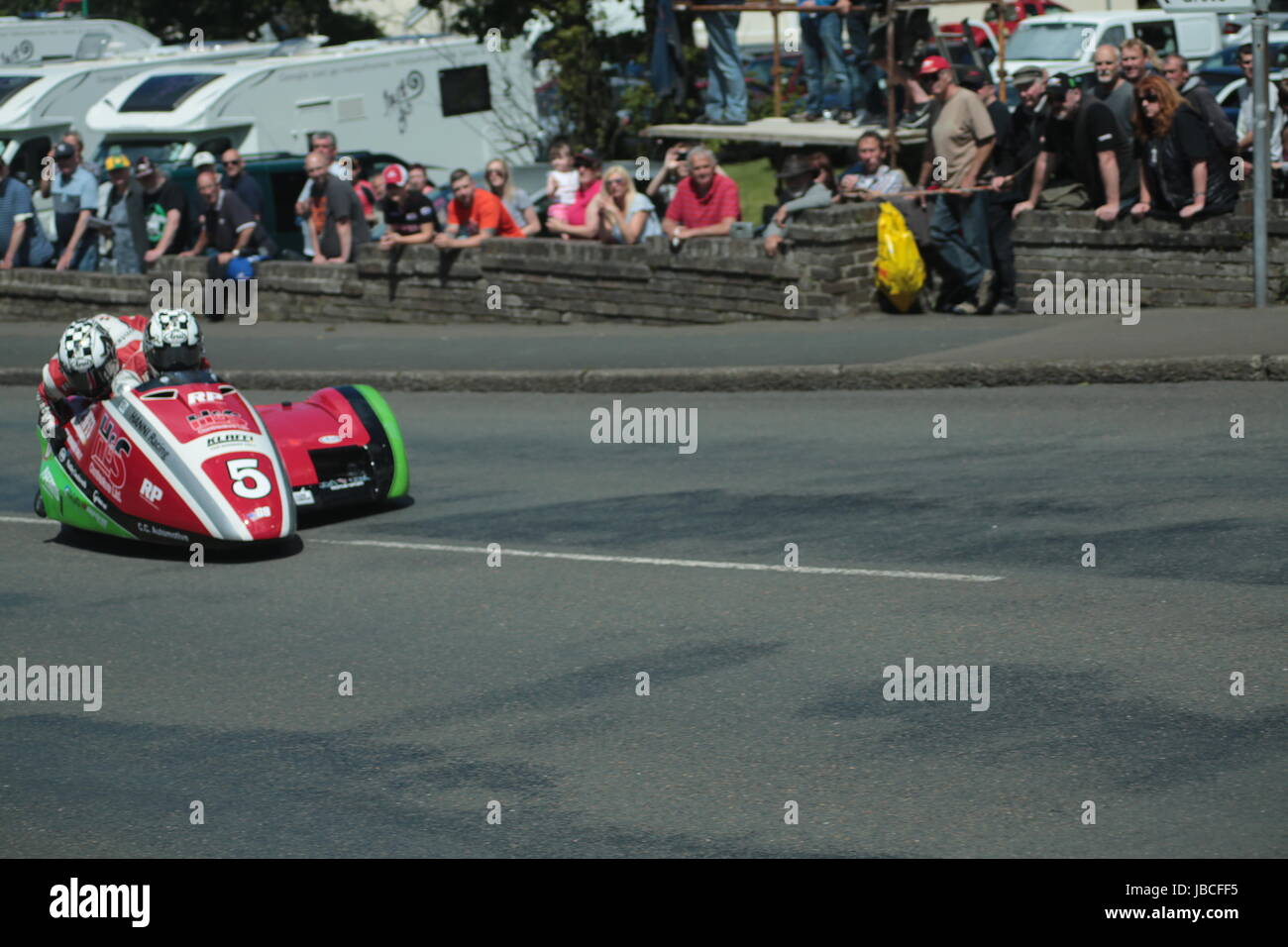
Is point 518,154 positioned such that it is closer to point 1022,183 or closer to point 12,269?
point 12,269

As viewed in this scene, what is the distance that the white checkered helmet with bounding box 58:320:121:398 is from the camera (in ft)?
35.6

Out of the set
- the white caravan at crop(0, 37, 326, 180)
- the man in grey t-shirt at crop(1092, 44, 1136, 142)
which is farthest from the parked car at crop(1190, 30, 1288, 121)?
the white caravan at crop(0, 37, 326, 180)

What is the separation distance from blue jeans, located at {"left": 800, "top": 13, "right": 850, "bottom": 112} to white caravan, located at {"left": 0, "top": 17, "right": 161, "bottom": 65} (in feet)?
48.5

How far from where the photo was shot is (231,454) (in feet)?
34.0

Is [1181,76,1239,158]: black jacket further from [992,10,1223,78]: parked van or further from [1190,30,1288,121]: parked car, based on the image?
[992,10,1223,78]: parked van

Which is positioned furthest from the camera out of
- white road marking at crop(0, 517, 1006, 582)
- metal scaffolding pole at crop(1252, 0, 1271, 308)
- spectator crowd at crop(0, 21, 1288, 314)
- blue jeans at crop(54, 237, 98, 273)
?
blue jeans at crop(54, 237, 98, 273)

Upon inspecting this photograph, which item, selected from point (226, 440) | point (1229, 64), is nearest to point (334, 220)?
point (226, 440)

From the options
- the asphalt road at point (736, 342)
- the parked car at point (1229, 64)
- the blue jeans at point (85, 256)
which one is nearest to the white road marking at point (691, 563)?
the asphalt road at point (736, 342)

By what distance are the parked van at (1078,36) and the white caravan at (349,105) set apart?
8.66 m

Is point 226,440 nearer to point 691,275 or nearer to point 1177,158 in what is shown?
point 691,275

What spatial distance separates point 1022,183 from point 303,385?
21.9 feet
